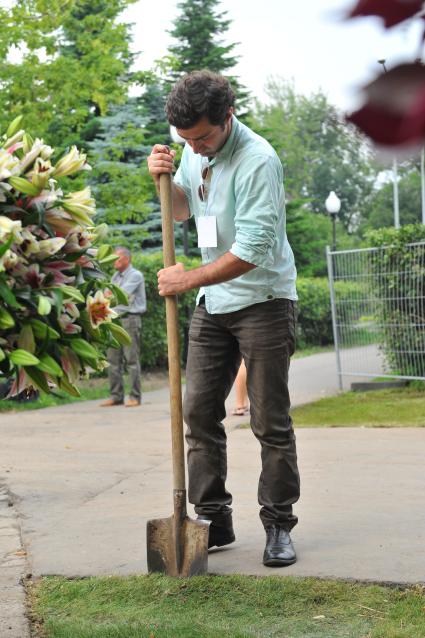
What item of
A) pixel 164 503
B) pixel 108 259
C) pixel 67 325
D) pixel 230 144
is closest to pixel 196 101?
pixel 230 144

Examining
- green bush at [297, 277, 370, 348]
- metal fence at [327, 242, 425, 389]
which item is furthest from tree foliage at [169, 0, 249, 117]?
metal fence at [327, 242, 425, 389]

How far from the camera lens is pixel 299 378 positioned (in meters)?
15.4

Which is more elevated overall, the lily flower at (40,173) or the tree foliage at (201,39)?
the tree foliage at (201,39)

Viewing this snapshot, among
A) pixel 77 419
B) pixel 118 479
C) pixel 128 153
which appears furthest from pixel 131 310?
pixel 128 153

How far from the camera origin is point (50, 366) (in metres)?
2.74

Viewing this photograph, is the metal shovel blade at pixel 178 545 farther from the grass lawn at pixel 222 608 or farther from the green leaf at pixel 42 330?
the green leaf at pixel 42 330

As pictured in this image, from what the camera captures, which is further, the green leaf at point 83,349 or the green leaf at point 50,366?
the green leaf at point 83,349

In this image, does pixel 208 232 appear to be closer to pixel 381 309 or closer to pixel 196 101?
pixel 196 101

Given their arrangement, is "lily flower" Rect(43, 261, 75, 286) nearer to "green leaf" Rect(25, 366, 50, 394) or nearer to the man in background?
"green leaf" Rect(25, 366, 50, 394)

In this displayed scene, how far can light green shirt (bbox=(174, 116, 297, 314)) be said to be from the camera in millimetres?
3908

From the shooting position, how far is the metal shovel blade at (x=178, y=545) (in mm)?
3977

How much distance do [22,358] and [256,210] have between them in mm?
1534

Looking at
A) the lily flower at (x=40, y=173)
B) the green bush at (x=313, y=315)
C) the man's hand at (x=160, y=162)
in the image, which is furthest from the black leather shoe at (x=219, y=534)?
the green bush at (x=313, y=315)

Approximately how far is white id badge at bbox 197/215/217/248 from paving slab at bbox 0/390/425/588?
4.40ft
